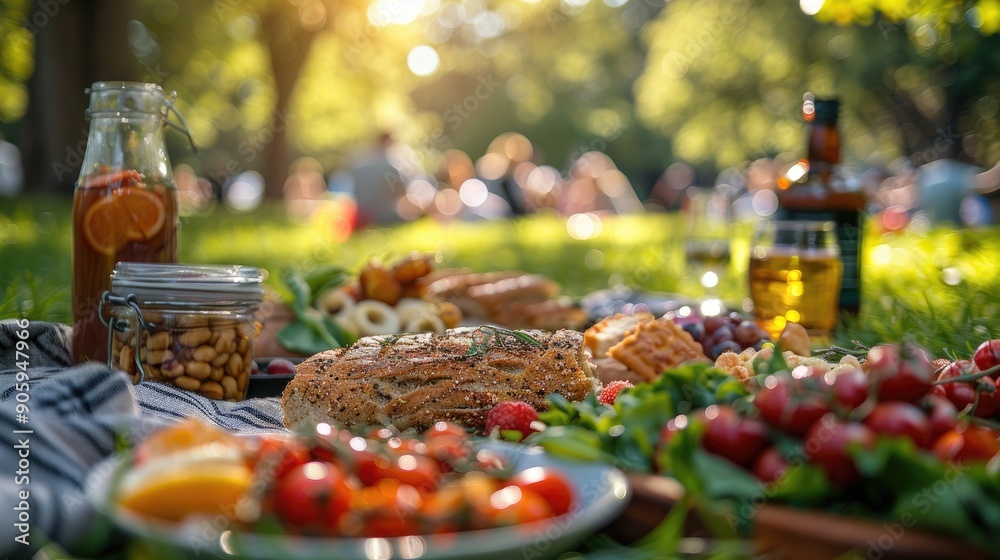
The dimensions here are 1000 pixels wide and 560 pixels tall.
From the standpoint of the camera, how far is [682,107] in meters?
20.6

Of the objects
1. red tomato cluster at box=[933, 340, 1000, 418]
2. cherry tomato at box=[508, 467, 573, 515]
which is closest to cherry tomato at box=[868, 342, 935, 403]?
red tomato cluster at box=[933, 340, 1000, 418]

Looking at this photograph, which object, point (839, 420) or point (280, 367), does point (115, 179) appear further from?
point (839, 420)

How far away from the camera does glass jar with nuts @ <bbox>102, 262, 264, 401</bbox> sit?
226 cm

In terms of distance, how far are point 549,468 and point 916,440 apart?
528mm

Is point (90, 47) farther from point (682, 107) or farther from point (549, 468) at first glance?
point (682, 107)

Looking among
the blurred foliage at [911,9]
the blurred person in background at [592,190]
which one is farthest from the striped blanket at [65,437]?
the blurred person in background at [592,190]

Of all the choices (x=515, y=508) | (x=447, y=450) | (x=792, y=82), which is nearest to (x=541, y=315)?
(x=447, y=450)

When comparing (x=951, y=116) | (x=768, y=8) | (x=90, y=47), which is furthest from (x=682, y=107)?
(x=90, y=47)

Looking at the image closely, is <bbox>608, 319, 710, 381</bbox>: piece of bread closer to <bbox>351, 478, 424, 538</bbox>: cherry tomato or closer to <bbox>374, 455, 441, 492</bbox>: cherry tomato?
<bbox>374, 455, 441, 492</bbox>: cherry tomato

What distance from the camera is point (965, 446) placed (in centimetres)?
138

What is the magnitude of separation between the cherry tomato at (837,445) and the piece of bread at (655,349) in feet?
3.98

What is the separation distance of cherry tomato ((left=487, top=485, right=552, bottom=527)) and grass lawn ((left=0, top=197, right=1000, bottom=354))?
2.02m

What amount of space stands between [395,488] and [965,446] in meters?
0.88

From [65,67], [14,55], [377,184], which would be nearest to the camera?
[65,67]
